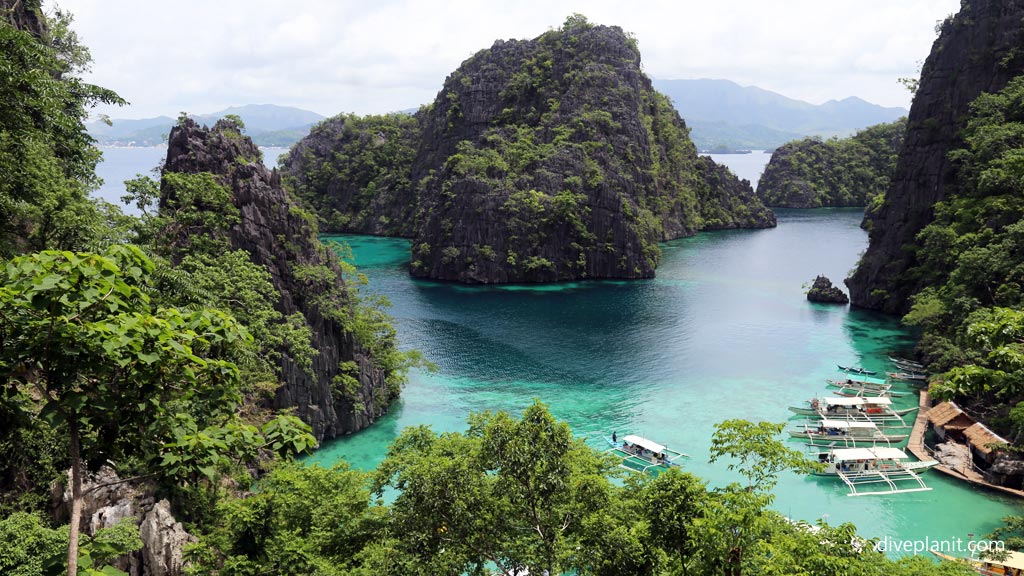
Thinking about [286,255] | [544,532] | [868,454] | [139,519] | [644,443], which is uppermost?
[286,255]

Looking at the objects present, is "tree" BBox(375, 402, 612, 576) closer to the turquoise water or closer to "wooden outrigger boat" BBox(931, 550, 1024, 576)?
the turquoise water

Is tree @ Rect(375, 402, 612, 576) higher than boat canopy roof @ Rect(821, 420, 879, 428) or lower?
higher

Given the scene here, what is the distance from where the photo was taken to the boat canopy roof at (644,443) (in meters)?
30.9

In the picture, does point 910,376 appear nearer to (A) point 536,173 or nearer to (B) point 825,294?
(B) point 825,294

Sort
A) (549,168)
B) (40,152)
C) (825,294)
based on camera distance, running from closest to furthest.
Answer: (40,152) → (825,294) → (549,168)

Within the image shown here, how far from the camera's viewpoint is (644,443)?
31.2m

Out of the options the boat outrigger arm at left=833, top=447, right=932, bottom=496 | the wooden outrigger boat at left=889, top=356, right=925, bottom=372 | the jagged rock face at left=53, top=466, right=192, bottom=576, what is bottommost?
the boat outrigger arm at left=833, top=447, right=932, bottom=496

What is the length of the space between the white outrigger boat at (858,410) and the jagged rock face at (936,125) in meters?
22.4

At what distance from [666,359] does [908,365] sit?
52.0 ft

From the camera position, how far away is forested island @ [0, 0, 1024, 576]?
690 cm

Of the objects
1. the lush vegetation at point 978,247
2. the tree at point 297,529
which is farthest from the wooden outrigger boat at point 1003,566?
the tree at point 297,529

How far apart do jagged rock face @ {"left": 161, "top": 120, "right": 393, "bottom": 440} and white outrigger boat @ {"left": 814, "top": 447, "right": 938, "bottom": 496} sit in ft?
77.0

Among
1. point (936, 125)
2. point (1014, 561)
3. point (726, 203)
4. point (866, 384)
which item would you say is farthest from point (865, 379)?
point (726, 203)
